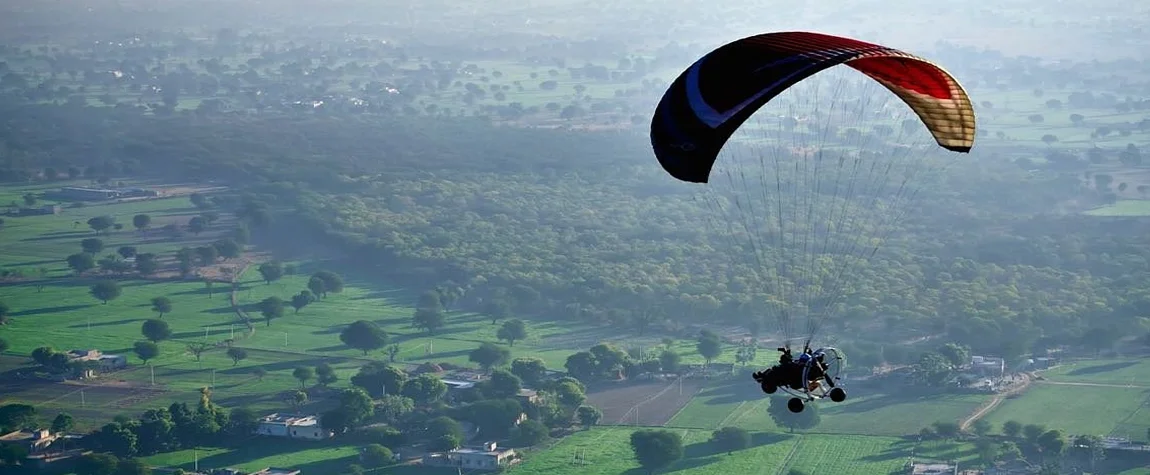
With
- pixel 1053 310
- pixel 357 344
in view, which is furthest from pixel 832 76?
pixel 357 344

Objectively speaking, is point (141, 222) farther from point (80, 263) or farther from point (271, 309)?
point (271, 309)

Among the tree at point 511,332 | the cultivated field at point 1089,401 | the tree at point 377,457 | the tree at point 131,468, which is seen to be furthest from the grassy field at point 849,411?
the tree at point 131,468

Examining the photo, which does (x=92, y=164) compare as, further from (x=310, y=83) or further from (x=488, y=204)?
(x=310, y=83)

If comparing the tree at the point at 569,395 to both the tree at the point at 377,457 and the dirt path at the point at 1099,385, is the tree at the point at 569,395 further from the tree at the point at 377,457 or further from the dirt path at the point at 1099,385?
the dirt path at the point at 1099,385

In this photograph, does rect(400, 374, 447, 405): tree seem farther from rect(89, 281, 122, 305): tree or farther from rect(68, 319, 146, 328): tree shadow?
rect(89, 281, 122, 305): tree

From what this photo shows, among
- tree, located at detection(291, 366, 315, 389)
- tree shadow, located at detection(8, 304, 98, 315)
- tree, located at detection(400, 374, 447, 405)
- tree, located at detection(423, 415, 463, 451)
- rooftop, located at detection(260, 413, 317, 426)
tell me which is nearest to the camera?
tree, located at detection(423, 415, 463, 451)

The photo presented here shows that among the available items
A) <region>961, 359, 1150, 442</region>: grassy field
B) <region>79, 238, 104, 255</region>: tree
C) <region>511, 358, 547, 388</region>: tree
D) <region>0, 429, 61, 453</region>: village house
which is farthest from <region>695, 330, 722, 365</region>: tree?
<region>79, 238, 104, 255</region>: tree
